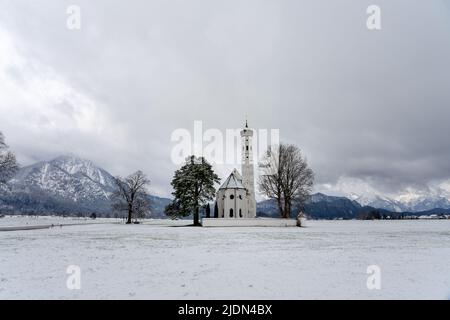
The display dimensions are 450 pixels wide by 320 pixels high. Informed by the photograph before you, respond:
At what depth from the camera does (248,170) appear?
219 ft

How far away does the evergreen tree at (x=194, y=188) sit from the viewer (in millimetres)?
54250

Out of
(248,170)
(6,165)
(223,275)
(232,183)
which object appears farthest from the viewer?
(248,170)

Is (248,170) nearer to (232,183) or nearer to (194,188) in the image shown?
(232,183)

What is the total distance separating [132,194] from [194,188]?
20135 millimetres

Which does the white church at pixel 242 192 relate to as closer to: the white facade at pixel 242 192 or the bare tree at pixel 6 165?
the white facade at pixel 242 192

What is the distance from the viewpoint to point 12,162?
133ft

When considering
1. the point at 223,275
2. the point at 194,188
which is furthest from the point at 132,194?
the point at 223,275

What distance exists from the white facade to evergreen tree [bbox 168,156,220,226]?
8.19 meters
